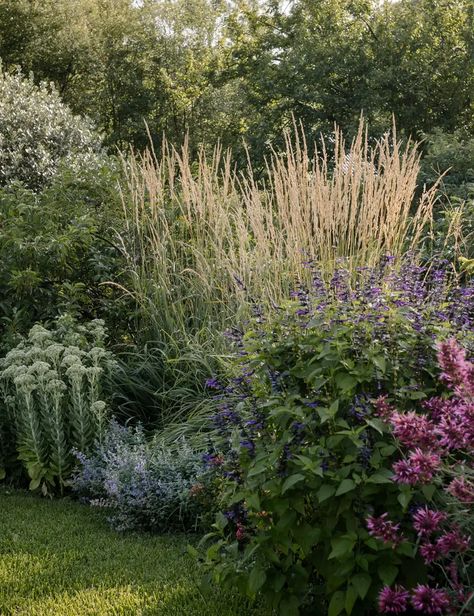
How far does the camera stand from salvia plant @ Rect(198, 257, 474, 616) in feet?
8.37

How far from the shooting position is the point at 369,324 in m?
2.95

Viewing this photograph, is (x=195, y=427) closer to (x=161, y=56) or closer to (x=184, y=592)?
(x=184, y=592)

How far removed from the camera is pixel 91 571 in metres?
3.69

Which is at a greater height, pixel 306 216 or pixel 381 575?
pixel 306 216

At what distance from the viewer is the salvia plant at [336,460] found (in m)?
2.55

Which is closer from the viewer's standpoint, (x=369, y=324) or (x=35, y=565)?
(x=369, y=324)

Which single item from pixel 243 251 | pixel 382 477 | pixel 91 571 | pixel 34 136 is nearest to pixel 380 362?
pixel 382 477

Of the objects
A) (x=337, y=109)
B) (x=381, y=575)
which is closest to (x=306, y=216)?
(x=381, y=575)

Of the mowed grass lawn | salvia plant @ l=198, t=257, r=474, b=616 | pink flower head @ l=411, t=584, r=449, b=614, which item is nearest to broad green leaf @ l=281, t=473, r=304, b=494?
salvia plant @ l=198, t=257, r=474, b=616

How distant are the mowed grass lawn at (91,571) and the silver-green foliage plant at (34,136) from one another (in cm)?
738

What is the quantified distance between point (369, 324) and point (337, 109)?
15.1m

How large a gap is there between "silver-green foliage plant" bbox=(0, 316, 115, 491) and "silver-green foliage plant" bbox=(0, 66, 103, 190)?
620 cm

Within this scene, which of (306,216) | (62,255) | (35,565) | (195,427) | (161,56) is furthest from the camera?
(161,56)

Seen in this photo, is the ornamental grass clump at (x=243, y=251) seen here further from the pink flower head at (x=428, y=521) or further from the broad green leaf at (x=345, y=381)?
the pink flower head at (x=428, y=521)
